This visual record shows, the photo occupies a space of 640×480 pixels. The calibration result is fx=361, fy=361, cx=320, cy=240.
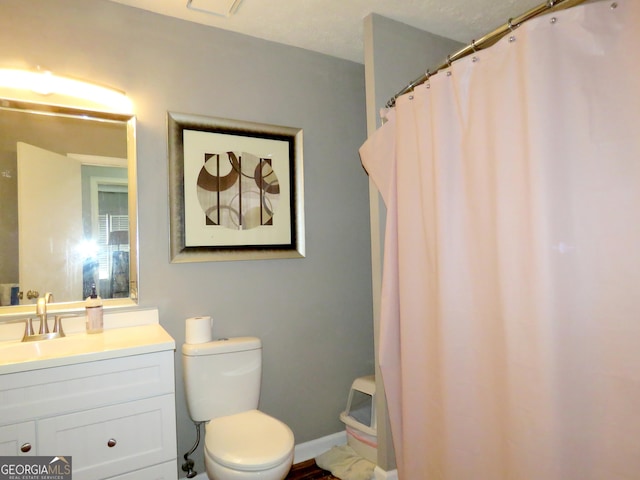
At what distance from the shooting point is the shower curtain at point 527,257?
0.94m

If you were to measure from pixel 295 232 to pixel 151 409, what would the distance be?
3.89 ft

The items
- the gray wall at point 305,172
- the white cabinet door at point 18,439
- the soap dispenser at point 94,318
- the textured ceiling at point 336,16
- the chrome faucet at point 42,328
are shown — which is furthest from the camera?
the textured ceiling at point 336,16

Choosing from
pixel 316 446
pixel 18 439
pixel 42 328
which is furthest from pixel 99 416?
pixel 316 446

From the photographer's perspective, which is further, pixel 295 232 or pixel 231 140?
pixel 295 232

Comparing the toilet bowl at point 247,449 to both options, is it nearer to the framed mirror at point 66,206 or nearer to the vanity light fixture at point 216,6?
the framed mirror at point 66,206

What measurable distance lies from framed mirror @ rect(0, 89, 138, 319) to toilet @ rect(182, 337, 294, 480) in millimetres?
496

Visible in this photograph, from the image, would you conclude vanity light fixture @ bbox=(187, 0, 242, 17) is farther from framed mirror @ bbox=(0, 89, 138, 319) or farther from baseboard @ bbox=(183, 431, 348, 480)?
baseboard @ bbox=(183, 431, 348, 480)

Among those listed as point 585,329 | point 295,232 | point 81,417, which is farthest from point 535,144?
point 81,417

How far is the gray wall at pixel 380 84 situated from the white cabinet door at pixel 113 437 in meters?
1.04

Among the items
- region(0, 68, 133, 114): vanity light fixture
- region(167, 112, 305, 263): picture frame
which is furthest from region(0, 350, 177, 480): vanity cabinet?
region(0, 68, 133, 114): vanity light fixture

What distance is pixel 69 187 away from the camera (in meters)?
1.70

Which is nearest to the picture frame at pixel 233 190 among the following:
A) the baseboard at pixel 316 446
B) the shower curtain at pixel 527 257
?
the shower curtain at pixel 527 257

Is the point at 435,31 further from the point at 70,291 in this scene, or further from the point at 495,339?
the point at 70,291

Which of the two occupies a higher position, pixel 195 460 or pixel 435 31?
pixel 435 31
